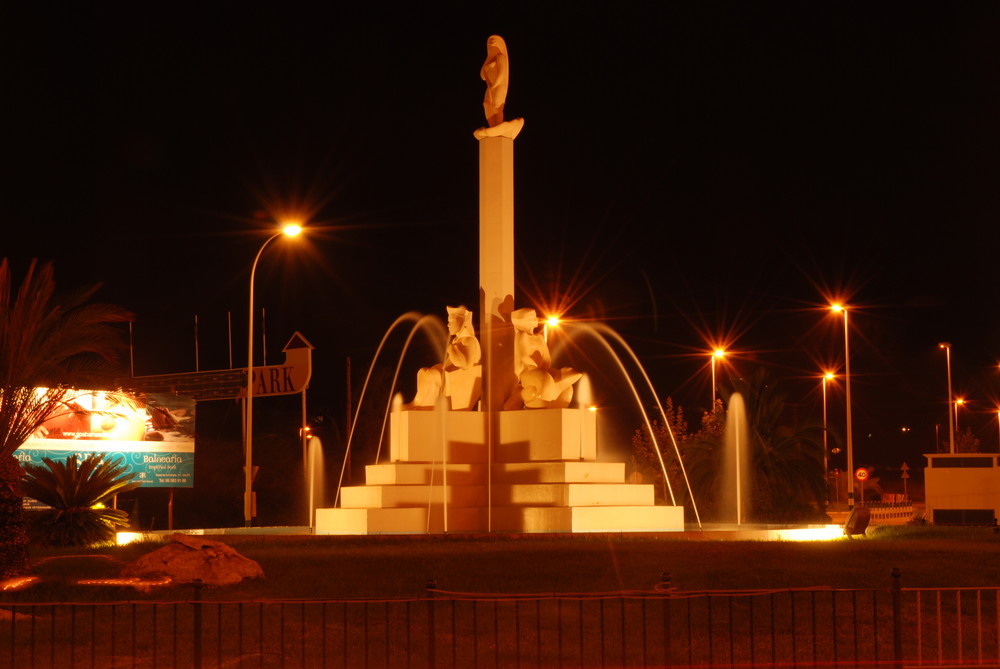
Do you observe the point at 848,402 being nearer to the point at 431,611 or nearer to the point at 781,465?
the point at 781,465

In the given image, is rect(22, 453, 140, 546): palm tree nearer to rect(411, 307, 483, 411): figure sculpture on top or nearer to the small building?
rect(411, 307, 483, 411): figure sculpture on top

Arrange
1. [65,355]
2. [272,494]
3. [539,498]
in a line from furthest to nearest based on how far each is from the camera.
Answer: [272,494] → [539,498] → [65,355]

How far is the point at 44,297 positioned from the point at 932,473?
90.3 ft

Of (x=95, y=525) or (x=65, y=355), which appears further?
(x=95, y=525)

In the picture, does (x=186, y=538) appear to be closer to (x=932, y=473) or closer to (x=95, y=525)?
(x=95, y=525)

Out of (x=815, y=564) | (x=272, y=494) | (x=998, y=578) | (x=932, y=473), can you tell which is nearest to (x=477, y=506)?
(x=815, y=564)

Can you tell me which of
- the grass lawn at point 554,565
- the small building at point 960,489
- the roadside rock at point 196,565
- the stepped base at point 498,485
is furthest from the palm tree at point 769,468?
the roadside rock at point 196,565

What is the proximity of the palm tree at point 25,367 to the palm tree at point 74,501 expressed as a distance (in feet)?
24.2

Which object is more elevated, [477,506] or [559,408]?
[559,408]

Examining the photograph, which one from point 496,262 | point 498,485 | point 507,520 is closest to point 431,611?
point 507,520

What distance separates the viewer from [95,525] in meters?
24.3

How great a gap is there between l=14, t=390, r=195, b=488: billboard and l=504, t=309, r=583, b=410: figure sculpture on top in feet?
38.9

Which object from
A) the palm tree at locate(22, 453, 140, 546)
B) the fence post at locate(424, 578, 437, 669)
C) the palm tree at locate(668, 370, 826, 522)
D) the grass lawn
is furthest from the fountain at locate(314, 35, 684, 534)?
the fence post at locate(424, 578, 437, 669)

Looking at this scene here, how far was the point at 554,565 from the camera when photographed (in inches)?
627
